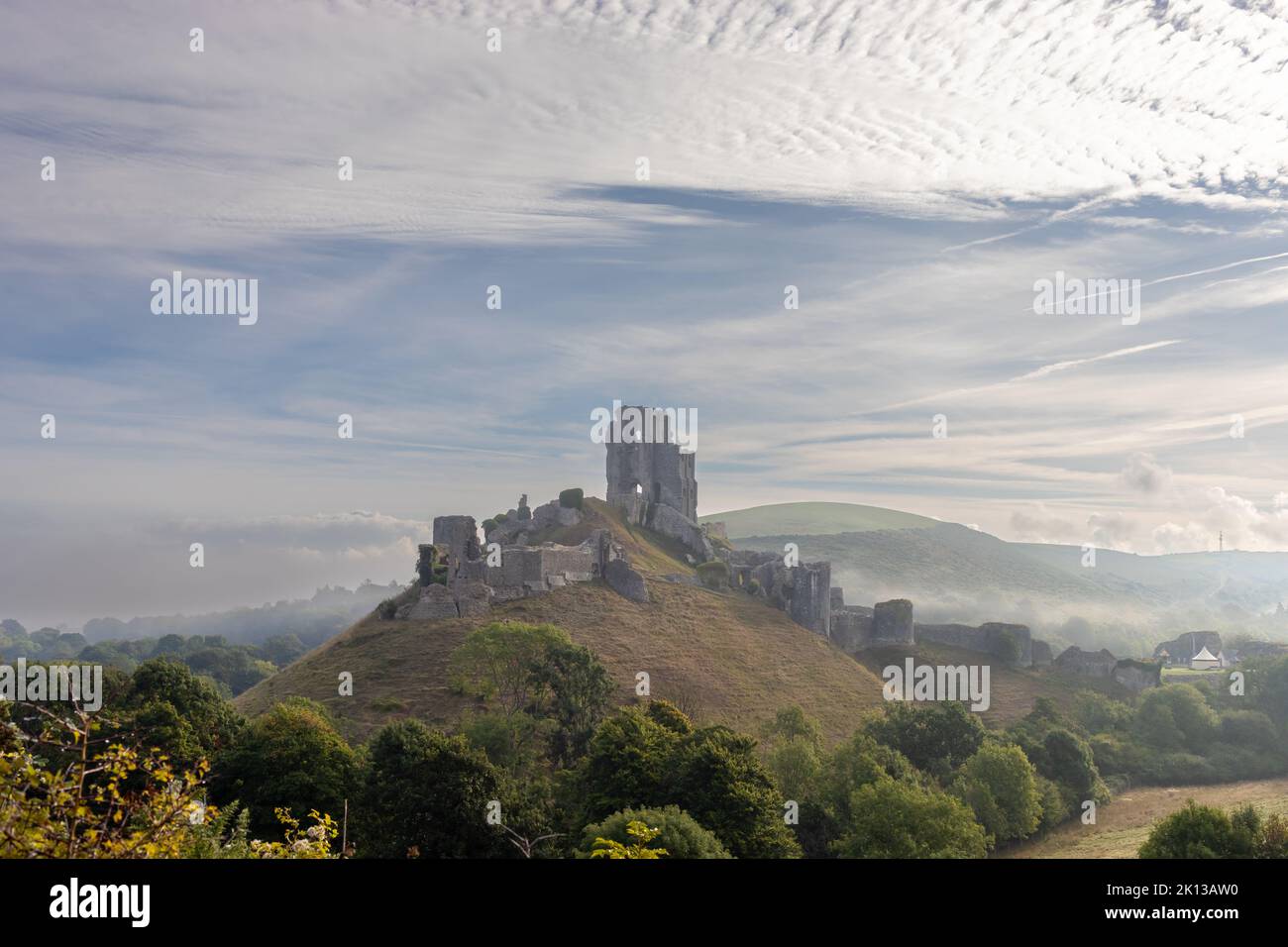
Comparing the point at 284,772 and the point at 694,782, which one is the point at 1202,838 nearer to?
the point at 694,782

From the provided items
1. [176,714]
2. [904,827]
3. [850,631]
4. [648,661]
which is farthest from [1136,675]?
[176,714]

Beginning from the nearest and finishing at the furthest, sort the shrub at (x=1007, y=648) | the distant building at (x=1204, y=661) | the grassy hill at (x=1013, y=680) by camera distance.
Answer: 1. the grassy hill at (x=1013, y=680)
2. the shrub at (x=1007, y=648)
3. the distant building at (x=1204, y=661)

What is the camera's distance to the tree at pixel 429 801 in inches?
1223

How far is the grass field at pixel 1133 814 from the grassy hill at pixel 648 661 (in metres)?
17.1

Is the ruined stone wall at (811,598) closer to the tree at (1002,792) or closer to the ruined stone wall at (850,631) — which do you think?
Result: the ruined stone wall at (850,631)

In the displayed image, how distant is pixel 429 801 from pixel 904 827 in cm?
1862

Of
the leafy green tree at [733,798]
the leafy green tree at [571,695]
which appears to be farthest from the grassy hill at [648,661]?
the leafy green tree at [733,798]

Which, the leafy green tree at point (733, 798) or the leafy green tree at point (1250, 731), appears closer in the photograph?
the leafy green tree at point (733, 798)

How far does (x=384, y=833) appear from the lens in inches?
1240

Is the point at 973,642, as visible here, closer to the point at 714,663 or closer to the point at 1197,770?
the point at 1197,770

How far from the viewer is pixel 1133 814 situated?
56062 mm

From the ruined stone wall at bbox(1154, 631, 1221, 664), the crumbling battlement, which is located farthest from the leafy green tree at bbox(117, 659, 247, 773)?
the ruined stone wall at bbox(1154, 631, 1221, 664)

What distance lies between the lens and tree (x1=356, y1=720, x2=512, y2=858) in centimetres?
3106

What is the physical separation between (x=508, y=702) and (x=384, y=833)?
23.6 metres
